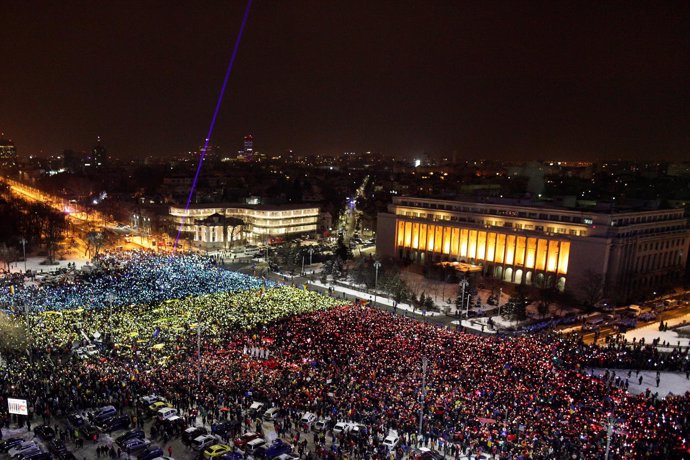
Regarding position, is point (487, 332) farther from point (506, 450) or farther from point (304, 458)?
point (304, 458)

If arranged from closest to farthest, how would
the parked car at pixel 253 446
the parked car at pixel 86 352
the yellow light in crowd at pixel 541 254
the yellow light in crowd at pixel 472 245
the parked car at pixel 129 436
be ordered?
the parked car at pixel 253 446 < the parked car at pixel 129 436 < the parked car at pixel 86 352 < the yellow light in crowd at pixel 541 254 < the yellow light in crowd at pixel 472 245

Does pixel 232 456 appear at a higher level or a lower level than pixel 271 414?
higher

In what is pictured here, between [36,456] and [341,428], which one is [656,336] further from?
[36,456]

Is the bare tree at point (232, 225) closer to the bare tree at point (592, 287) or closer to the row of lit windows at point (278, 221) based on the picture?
the row of lit windows at point (278, 221)

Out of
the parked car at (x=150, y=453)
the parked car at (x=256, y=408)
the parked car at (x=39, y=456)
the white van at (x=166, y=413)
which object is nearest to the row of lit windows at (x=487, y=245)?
the parked car at (x=256, y=408)

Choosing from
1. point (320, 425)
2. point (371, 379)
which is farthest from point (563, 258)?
point (320, 425)

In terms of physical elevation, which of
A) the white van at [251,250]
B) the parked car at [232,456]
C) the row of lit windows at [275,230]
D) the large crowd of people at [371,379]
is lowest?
the white van at [251,250]
